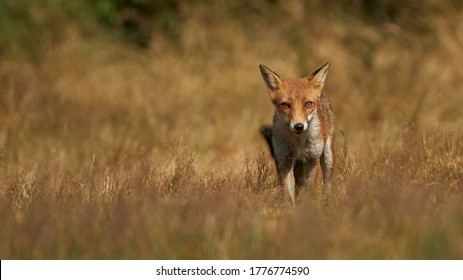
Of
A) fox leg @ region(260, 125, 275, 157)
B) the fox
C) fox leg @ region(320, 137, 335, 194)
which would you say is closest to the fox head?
the fox

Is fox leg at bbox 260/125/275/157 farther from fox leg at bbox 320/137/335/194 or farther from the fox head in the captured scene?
fox leg at bbox 320/137/335/194

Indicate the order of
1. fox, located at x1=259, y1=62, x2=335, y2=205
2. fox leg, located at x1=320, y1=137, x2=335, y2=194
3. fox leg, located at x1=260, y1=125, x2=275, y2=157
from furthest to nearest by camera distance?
fox leg, located at x1=260, y1=125, x2=275, y2=157 < fox leg, located at x1=320, y1=137, x2=335, y2=194 < fox, located at x1=259, y1=62, x2=335, y2=205

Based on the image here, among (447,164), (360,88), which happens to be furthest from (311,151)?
(360,88)

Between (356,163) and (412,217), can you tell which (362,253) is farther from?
(356,163)

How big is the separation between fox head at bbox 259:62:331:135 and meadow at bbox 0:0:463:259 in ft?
1.79

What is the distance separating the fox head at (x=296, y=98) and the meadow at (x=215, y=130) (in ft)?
1.79

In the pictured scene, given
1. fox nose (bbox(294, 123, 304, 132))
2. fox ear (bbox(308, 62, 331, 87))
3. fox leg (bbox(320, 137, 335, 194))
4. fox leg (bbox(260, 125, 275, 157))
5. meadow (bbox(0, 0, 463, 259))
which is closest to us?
meadow (bbox(0, 0, 463, 259))

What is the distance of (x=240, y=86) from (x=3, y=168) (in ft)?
15.2

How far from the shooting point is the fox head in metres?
7.46

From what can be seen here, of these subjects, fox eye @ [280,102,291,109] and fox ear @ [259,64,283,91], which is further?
fox ear @ [259,64,283,91]

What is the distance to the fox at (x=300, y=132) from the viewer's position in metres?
7.59

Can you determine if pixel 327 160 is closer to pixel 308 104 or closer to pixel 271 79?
pixel 308 104

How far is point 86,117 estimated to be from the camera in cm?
1181

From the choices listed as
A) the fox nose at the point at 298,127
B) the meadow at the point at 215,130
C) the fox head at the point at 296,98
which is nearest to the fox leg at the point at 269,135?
the meadow at the point at 215,130
